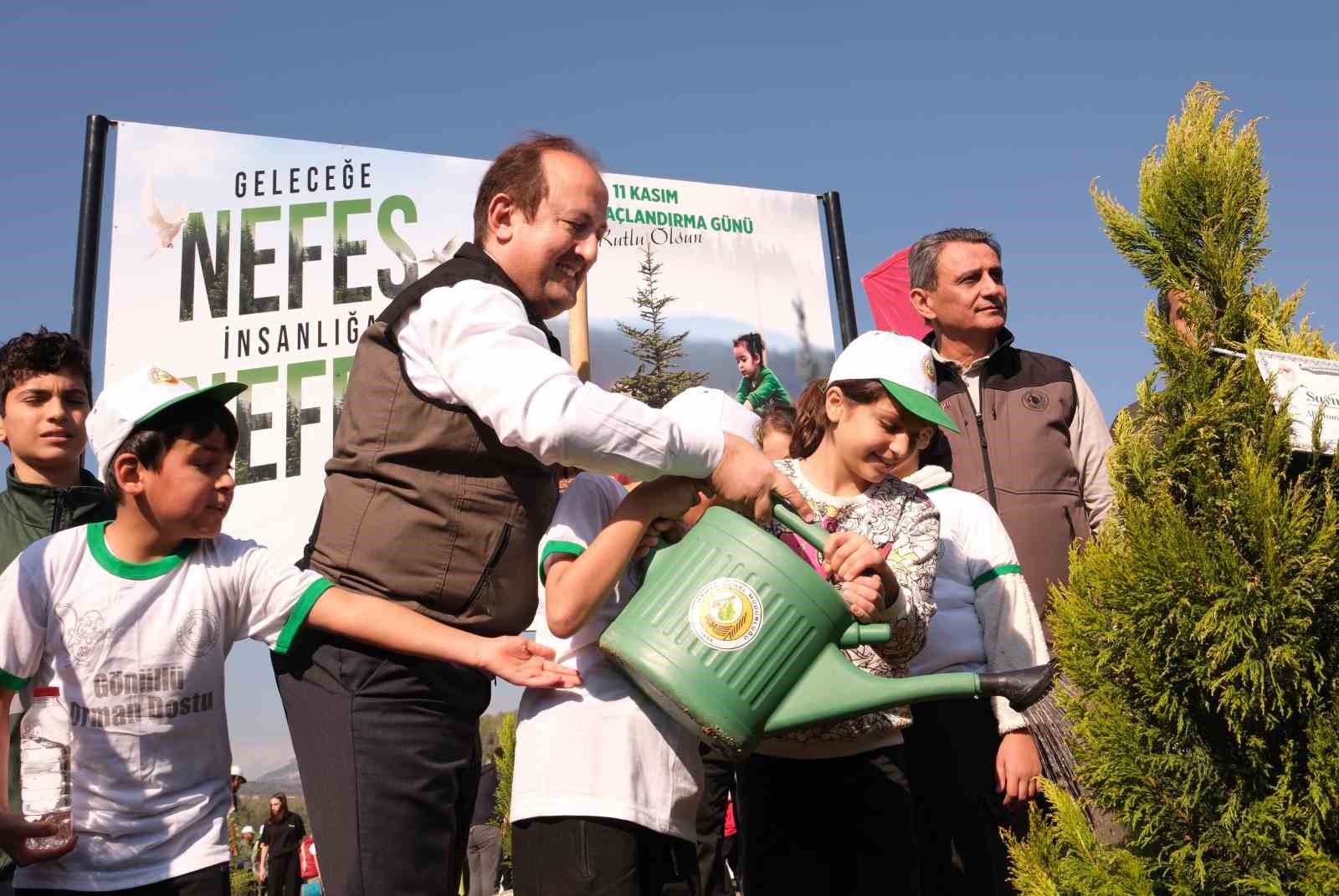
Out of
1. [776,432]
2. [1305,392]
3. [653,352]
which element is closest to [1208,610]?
[1305,392]

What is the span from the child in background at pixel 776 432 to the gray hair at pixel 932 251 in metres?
0.66

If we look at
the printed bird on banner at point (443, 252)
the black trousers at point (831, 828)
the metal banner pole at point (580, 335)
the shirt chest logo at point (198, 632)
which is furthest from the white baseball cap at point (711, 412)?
the printed bird on banner at point (443, 252)

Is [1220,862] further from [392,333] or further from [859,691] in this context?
Result: [392,333]

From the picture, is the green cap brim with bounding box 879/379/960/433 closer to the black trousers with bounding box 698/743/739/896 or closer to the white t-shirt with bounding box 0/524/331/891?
the white t-shirt with bounding box 0/524/331/891

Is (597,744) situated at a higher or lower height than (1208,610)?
lower

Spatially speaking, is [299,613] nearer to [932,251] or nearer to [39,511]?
[39,511]

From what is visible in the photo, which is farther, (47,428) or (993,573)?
(47,428)

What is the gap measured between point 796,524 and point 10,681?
4.65ft

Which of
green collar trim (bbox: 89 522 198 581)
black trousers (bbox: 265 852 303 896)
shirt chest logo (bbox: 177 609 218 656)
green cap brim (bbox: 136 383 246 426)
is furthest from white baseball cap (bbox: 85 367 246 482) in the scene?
black trousers (bbox: 265 852 303 896)

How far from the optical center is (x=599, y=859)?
77.0 inches

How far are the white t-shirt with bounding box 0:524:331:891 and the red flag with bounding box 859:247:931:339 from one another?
4721 mm

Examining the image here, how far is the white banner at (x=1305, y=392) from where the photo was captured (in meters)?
2.32

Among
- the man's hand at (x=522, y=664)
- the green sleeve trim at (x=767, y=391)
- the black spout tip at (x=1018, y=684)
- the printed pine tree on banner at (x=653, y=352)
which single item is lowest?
the black spout tip at (x=1018, y=684)

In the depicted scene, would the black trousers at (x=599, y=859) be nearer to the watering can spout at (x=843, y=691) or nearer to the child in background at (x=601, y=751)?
the child in background at (x=601, y=751)
